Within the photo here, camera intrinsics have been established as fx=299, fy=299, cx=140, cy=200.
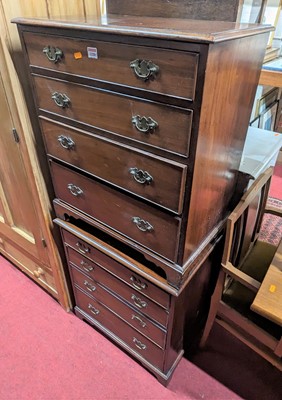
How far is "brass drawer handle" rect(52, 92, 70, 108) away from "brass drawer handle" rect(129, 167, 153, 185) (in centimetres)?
28

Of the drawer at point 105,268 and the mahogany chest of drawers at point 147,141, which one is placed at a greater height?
the mahogany chest of drawers at point 147,141

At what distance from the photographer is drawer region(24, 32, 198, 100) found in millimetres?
615

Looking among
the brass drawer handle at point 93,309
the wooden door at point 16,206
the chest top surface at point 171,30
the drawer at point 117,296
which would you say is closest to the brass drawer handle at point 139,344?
the drawer at point 117,296

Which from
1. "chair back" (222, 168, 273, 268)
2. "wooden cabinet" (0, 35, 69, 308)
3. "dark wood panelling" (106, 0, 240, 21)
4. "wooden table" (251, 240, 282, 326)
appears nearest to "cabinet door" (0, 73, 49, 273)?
"wooden cabinet" (0, 35, 69, 308)

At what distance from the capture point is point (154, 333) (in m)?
1.17

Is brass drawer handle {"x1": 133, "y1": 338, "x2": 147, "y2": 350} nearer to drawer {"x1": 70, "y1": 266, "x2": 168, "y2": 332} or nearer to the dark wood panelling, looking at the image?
drawer {"x1": 70, "y1": 266, "x2": 168, "y2": 332}

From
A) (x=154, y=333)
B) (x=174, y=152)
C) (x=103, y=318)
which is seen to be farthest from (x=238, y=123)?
(x=103, y=318)

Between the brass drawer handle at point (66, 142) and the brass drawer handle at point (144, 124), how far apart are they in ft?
0.95

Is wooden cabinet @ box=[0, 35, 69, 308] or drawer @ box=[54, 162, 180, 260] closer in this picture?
drawer @ box=[54, 162, 180, 260]

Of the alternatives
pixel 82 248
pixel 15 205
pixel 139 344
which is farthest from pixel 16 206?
pixel 139 344

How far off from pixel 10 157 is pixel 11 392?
1006 mm

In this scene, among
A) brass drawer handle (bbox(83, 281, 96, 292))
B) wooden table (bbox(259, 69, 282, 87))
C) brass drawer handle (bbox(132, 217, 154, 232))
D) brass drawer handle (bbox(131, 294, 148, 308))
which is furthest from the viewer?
wooden table (bbox(259, 69, 282, 87))

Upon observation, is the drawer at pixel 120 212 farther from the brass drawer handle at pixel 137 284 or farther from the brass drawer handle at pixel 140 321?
the brass drawer handle at pixel 140 321

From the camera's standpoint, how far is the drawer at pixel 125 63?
24.2 inches
